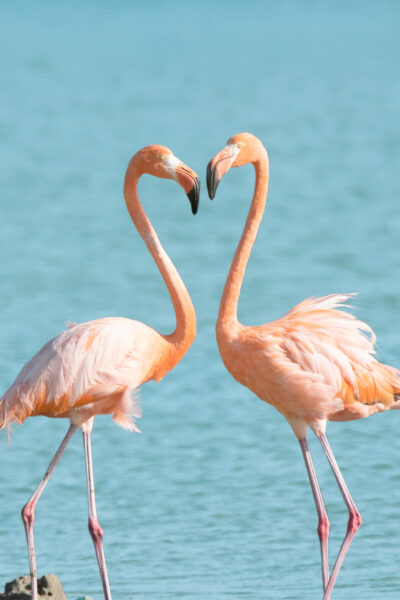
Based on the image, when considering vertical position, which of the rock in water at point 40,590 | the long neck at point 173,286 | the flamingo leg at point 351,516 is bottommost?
the rock in water at point 40,590

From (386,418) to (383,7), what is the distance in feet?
165

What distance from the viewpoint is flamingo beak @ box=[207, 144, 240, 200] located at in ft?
20.5

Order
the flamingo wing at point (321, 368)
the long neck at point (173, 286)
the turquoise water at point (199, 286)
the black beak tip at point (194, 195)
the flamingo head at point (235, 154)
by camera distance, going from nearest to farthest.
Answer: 1. the flamingo wing at point (321, 368)
2. the flamingo head at point (235, 154)
3. the black beak tip at point (194, 195)
4. the long neck at point (173, 286)
5. the turquoise water at point (199, 286)

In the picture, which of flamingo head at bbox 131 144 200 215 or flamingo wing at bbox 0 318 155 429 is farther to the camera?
flamingo head at bbox 131 144 200 215

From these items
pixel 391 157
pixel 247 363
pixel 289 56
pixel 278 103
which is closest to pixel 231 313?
pixel 247 363

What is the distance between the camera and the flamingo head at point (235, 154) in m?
6.34

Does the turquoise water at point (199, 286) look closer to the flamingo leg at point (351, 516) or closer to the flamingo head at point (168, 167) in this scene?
the flamingo leg at point (351, 516)

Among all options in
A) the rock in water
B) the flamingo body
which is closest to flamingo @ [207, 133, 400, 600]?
the flamingo body

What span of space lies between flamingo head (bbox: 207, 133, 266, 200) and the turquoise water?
237cm

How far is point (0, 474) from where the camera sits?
374 inches

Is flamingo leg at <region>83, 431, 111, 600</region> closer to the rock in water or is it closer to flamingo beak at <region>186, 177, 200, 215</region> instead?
the rock in water

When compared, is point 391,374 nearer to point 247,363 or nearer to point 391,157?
point 247,363

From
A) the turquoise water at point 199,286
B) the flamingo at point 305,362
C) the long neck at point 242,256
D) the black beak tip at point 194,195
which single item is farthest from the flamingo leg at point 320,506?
the black beak tip at point 194,195

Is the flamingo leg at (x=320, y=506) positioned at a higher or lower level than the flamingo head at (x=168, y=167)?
lower
